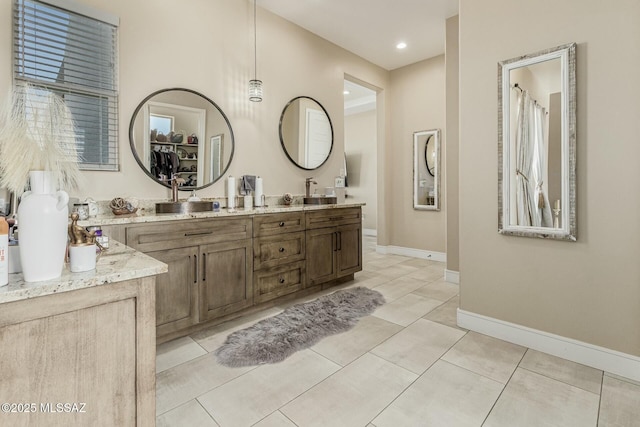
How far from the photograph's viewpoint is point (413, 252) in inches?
205

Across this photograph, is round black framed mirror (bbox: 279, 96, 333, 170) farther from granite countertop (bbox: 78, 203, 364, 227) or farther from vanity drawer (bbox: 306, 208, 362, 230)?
granite countertop (bbox: 78, 203, 364, 227)

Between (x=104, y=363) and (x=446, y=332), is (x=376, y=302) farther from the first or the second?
(x=104, y=363)

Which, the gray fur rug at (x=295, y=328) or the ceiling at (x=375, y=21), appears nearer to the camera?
the gray fur rug at (x=295, y=328)

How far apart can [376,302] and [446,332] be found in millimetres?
776

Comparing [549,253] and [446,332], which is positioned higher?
[549,253]

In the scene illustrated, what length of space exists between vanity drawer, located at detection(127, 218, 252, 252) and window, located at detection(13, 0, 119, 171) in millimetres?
739

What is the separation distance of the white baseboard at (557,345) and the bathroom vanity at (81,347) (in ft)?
7.69

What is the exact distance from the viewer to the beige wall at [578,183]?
189 centimetres

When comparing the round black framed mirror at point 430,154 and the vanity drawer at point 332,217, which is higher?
the round black framed mirror at point 430,154

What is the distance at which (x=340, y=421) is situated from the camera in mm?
1535

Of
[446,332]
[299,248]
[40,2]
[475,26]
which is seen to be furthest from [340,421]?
[40,2]

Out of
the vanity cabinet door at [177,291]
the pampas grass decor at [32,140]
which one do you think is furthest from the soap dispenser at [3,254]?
the vanity cabinet door at [177,291]

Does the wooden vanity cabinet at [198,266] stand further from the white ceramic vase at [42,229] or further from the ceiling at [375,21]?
the ceiling at [375,21]

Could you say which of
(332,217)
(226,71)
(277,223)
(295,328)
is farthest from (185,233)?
(226,71)
